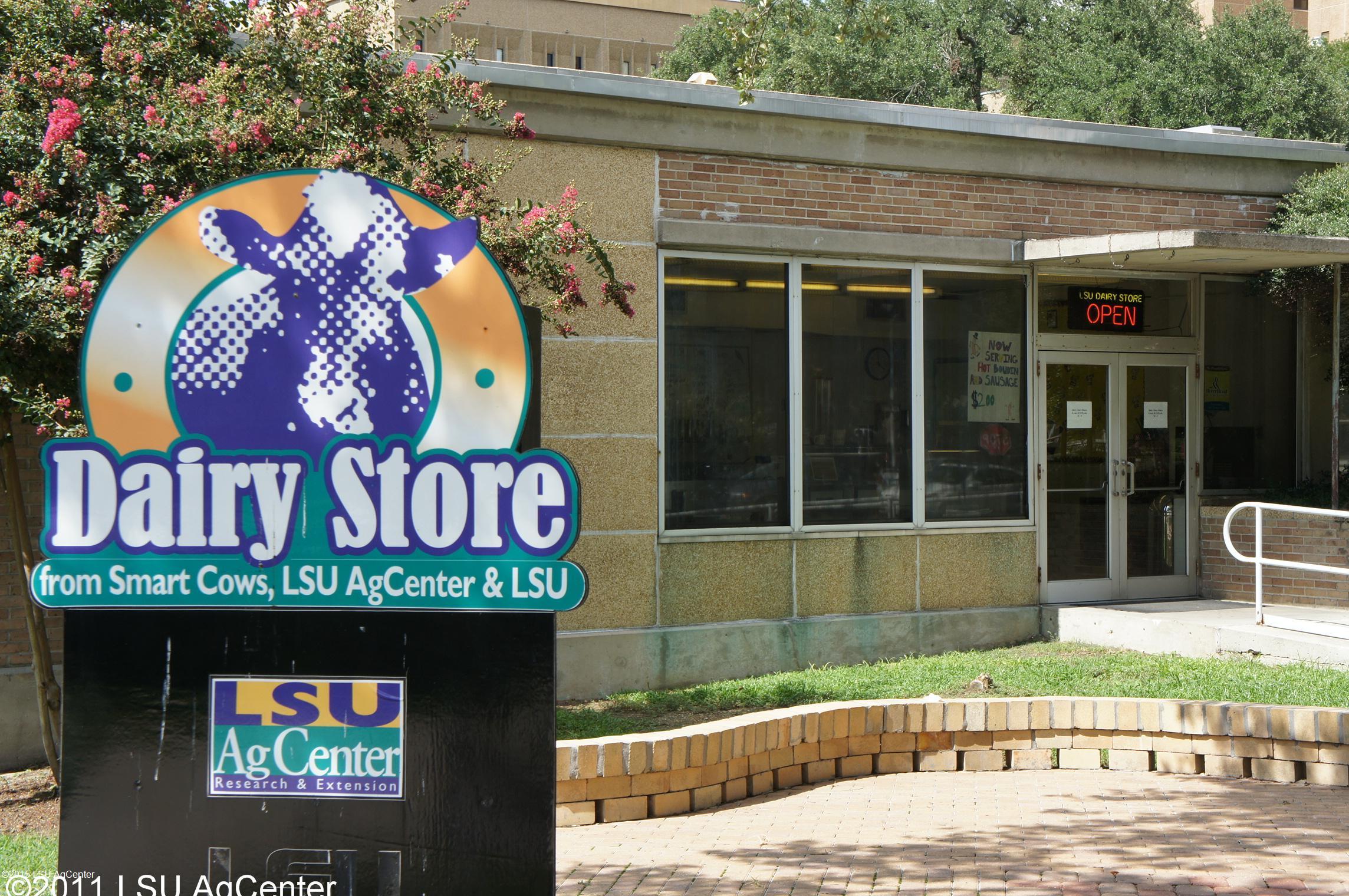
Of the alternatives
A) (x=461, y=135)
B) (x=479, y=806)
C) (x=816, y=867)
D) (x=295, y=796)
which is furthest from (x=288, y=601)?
(x=461, y=135)

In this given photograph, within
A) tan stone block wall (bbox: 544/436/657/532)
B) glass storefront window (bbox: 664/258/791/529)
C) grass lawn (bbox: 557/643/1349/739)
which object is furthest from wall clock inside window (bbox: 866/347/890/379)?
grass lawn (bbox: 557/643/1349/739)

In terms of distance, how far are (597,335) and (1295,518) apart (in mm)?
6173

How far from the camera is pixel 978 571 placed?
11.2 metres

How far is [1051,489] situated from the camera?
1165 centimetres

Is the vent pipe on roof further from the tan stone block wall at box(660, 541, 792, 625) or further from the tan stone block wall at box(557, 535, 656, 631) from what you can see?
the tan stone block wall at box(557, 535, 656, 631)

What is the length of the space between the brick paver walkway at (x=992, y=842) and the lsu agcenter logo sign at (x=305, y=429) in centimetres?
242

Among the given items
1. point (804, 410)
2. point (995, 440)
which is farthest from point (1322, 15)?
point (804, 410)

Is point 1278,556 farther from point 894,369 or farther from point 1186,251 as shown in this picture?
point 894,369

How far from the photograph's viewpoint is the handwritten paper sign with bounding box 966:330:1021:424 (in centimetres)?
1133

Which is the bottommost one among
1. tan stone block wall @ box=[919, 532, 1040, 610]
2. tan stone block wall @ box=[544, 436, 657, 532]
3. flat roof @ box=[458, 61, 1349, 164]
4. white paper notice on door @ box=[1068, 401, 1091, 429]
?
tan stone block wall @ box=[919, 532, 1040, 610]

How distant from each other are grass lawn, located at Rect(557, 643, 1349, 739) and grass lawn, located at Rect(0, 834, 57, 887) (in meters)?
2.68

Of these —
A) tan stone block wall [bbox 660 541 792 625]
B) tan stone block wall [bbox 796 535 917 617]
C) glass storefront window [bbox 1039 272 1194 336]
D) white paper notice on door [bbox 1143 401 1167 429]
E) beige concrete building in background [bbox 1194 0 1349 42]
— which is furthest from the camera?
beige concrete building in background [bbox 1194 0 1349 42]

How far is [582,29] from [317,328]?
223ft

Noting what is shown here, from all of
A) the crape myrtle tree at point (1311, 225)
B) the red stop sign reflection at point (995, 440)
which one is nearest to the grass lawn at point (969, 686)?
the red stop sign reflection at point (995, 440)
